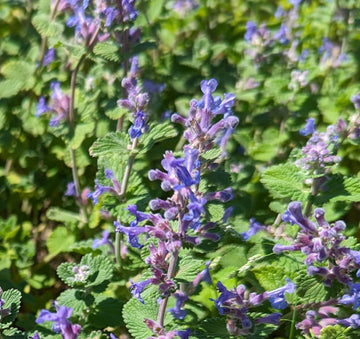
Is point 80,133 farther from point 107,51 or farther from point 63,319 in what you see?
point 63,319

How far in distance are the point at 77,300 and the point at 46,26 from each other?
182 cm

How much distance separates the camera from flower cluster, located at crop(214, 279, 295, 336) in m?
2.23

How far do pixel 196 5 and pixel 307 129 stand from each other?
2457 mm

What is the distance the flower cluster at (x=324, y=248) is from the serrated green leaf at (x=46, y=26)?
202 centimetres

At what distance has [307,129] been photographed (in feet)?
9.53

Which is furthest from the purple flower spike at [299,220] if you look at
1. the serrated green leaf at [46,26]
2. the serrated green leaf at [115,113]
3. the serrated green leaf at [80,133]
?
the serrated green leaf at [46,26]

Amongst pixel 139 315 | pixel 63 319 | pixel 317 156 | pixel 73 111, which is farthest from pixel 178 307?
pixel 73 111

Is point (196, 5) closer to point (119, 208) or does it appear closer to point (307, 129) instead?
point (307, 129)

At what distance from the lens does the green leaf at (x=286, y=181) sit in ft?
8.43

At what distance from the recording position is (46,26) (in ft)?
11.9

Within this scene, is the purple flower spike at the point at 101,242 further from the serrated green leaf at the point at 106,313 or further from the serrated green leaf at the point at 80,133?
the serrated green leaf at the point at 80,133

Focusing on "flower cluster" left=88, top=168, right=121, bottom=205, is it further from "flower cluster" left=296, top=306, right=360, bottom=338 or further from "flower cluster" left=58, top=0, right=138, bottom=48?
"flower cluster" left=296, top=306, right=360, bottom=338

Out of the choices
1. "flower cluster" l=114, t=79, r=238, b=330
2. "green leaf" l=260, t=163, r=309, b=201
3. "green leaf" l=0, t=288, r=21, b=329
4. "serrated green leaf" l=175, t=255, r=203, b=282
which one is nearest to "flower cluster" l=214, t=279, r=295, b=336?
"serrated green leaf" l=175, t=255, r=203, b=282


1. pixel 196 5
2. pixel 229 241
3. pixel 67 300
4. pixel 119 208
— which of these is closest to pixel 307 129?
pixel 229 241
